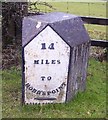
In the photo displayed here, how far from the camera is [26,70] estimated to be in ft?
14.7

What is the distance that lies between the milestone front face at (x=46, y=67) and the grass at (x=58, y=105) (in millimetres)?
128

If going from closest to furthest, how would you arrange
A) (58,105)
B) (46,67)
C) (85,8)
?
(46,67) → (58,105) → (85,8)

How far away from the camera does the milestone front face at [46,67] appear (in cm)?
439

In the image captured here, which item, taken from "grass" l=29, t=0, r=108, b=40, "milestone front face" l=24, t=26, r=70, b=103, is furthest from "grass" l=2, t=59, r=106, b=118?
"grass" l=29, t=0, r=108, b=40

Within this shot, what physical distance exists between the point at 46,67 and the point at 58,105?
570 millimetres

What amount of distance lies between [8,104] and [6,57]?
1792mm

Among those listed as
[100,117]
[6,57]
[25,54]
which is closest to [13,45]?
[6,57]

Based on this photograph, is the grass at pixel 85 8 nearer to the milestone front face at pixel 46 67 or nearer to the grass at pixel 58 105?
the grass at pixel 58 105

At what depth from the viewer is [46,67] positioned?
4500mm

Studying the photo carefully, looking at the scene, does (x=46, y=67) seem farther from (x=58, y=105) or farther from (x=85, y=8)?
(x=85, y=8)

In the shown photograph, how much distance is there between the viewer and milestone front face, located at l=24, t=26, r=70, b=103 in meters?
4.39

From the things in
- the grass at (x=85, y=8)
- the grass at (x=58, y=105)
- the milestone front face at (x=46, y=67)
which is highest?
the grass at (x=85, y=8)

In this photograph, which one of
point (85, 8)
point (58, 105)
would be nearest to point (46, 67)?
point (58, 105)

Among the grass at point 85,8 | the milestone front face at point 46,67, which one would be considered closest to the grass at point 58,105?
the milestone front face at point 46,67
